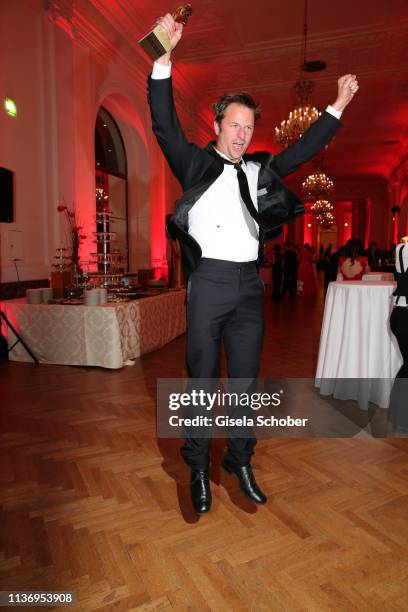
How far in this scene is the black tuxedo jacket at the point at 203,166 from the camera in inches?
62.0

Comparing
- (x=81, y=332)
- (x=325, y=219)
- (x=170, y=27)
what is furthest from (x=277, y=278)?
(x=170, y=27)

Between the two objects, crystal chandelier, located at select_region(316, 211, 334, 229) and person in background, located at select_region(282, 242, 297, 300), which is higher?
crystal chandelier, located at select_region(316, 211, 334, 229)

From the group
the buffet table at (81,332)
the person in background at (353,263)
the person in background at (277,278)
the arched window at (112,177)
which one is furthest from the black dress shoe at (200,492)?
the person in background at (277,278)

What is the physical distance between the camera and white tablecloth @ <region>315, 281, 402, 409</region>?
9.91ft

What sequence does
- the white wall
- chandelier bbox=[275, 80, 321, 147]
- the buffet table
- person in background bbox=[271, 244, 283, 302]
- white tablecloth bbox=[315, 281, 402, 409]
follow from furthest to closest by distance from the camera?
1. person in background bbox=[271, 244, 283, 302]
2. chandelier bbox=[275, 80, 321, 147]
3. the white wall
4. the buffet table
5. white tablecloth bbox=[315, 281, 402, 409]

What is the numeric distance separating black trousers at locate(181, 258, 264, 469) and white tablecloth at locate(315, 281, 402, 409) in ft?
4.76

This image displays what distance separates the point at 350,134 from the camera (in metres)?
12.2

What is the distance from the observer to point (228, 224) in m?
1.75

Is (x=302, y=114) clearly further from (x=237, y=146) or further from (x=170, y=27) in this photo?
(x=170, y=27)

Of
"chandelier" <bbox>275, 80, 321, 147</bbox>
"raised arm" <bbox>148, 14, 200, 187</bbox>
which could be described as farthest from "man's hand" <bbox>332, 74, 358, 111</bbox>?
"chandelier" <bbox>275, 80, 321, 147</bbox>

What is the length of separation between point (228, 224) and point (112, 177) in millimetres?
6602

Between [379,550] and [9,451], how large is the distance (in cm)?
199

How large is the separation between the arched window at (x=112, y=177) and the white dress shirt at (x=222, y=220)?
5.73 metres

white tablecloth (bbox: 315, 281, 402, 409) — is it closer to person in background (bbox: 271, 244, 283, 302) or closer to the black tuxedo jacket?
the black tuxedo jacket
